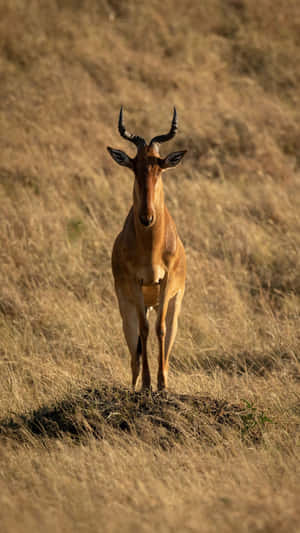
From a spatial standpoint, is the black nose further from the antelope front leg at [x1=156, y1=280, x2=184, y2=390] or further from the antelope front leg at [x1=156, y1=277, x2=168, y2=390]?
the antelope front leg at [x1=156, y1=280, x2=184, y2=390]

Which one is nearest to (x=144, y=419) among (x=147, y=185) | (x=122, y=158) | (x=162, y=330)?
(x=162, y=330)

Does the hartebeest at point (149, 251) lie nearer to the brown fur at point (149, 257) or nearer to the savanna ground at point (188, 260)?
the brown fur at point (149, 257)

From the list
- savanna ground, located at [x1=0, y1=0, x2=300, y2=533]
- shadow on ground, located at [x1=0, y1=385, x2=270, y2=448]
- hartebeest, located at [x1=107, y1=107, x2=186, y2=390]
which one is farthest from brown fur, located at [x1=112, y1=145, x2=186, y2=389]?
savanna ground, located at [x1=0, y1=0, x2=300, y2=533]

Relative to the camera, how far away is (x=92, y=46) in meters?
20.3

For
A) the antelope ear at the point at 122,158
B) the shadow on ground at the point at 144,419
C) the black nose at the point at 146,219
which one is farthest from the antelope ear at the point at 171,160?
the shadow on ground at the point at 144,419

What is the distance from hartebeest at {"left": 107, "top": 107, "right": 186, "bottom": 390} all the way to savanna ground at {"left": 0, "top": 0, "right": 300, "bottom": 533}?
73 cm

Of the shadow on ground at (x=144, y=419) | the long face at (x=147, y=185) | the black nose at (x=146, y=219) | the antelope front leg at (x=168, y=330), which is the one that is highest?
the long face at (x=147, y=185)

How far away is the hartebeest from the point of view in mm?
6242

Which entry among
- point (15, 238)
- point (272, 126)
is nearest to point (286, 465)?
point (15, 238)

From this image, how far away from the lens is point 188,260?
11195mm

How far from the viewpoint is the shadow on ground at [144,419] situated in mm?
5852

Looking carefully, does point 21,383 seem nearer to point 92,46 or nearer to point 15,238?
point 15,238

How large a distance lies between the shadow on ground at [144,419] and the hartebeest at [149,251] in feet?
1.39

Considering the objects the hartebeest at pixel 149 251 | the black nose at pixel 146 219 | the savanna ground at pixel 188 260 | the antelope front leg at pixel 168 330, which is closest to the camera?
the savanna ground at pixel 188 260
